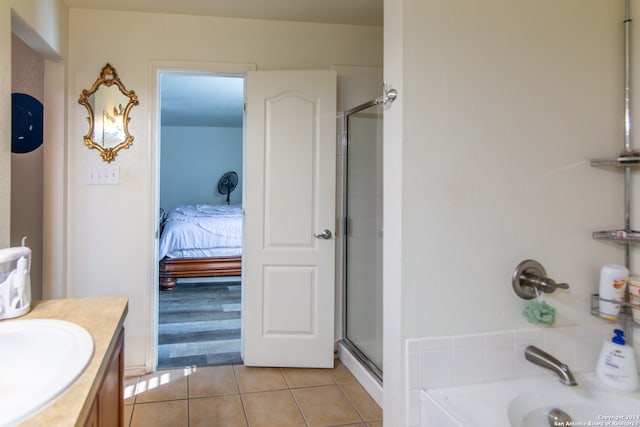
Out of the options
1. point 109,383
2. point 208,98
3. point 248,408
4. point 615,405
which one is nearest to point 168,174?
point 208,98

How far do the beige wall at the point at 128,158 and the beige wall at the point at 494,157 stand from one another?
5.73ft

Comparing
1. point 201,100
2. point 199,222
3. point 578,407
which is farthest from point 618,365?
point 201,100

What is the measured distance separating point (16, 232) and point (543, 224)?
8.73 feet

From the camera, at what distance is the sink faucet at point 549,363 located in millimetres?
1288

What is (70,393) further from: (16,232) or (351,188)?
(351,188)

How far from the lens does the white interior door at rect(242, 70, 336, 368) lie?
2.67 m

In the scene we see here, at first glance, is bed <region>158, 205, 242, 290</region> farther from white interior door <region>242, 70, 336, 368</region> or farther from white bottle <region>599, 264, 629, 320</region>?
white bottle <region>599, 264, 629, 320</region>

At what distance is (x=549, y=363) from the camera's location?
1.31 metres

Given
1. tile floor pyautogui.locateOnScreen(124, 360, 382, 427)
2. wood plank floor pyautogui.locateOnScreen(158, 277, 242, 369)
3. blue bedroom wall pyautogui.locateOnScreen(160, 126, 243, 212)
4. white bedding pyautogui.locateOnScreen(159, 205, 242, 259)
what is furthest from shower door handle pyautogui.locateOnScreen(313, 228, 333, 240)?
blue bedroom wall pyautogui.locateOnScreen(160, 126, 243, 212)

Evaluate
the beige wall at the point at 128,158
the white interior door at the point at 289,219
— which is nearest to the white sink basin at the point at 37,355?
the beige wall at the point at 128,158

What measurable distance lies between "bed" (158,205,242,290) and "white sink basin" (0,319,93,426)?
136 inches

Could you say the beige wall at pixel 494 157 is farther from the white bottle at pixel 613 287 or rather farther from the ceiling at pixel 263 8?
the ceiling at pixel 263 8

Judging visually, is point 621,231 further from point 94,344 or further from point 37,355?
point 37,355

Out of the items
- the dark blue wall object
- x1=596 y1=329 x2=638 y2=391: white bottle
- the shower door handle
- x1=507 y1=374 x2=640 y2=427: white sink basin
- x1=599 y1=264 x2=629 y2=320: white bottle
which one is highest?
the dark blue wall object
